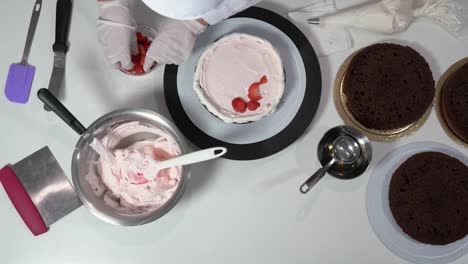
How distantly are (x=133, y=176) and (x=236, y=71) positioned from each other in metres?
0.29

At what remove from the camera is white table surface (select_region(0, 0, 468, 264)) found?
854 mm

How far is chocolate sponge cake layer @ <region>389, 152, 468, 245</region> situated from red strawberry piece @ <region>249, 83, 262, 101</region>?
333 mm

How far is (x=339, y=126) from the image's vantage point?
840mm

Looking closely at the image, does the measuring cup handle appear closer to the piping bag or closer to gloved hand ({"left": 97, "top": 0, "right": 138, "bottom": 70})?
the piping bag

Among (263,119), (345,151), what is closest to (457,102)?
(345,151)

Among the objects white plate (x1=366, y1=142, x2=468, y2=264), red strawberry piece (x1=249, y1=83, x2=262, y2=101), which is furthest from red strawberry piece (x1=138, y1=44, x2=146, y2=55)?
white plate (x1=366, y1=142, x2=468, y2=264)

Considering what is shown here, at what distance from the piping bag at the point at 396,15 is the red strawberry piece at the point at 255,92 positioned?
0.20m

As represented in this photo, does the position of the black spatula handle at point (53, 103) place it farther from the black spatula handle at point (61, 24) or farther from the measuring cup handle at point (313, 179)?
the measuring cup handle at point (313, 179)

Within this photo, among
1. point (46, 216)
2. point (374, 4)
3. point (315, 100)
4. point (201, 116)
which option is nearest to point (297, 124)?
point (315, 100)

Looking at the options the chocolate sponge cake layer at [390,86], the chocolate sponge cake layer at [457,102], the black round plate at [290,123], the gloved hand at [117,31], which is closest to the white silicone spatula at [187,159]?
the black round plate at [290,123]

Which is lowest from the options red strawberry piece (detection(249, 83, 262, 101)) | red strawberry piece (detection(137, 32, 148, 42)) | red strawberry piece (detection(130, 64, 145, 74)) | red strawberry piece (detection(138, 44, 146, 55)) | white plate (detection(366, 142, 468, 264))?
white plate (detection(366, 142, 468, 264))

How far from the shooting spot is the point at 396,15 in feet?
2.82

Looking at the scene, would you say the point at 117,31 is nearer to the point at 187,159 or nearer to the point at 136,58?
the point at 136,58

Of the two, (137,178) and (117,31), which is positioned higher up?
(117,31)
